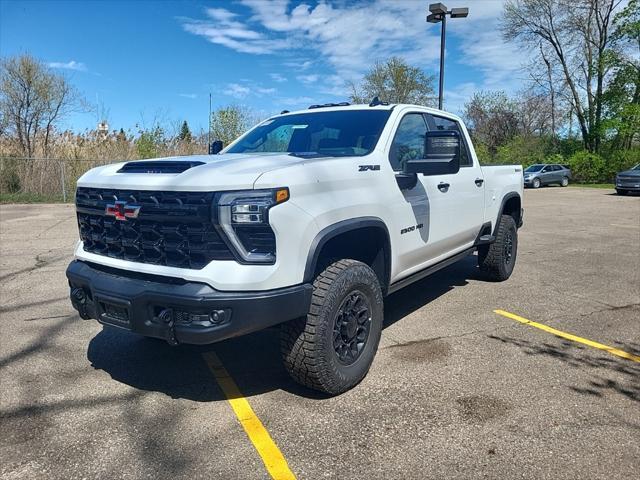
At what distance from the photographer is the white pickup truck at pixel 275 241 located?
2863mm

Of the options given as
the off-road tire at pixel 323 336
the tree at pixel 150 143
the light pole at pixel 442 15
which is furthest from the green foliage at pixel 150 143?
the off-road tire at pixel 323 336

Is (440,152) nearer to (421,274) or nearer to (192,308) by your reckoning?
(421,274)

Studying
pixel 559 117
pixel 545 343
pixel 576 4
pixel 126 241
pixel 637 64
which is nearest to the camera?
pixel 126 241

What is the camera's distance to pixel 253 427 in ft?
10.2

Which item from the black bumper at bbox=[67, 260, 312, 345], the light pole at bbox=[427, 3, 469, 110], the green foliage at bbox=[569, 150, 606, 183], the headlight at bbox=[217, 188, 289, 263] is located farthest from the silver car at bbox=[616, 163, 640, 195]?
the headlight at bbox=[217, 188, 289, 263]

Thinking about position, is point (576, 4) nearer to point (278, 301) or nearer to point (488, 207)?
point (488, 207)

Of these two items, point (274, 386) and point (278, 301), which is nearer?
point (278, 301)

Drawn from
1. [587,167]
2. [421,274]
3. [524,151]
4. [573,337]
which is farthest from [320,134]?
[524,151]

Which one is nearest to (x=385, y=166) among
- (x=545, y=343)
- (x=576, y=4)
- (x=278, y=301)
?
(x=278, y=301)

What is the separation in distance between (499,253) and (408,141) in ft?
8.99

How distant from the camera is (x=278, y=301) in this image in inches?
115

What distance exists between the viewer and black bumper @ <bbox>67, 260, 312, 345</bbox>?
112 inches

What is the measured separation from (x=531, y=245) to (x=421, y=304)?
16.9 ft

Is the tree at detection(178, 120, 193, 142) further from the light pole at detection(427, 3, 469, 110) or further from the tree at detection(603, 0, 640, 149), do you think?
the tree at detection(603, 0, 640, 149)
